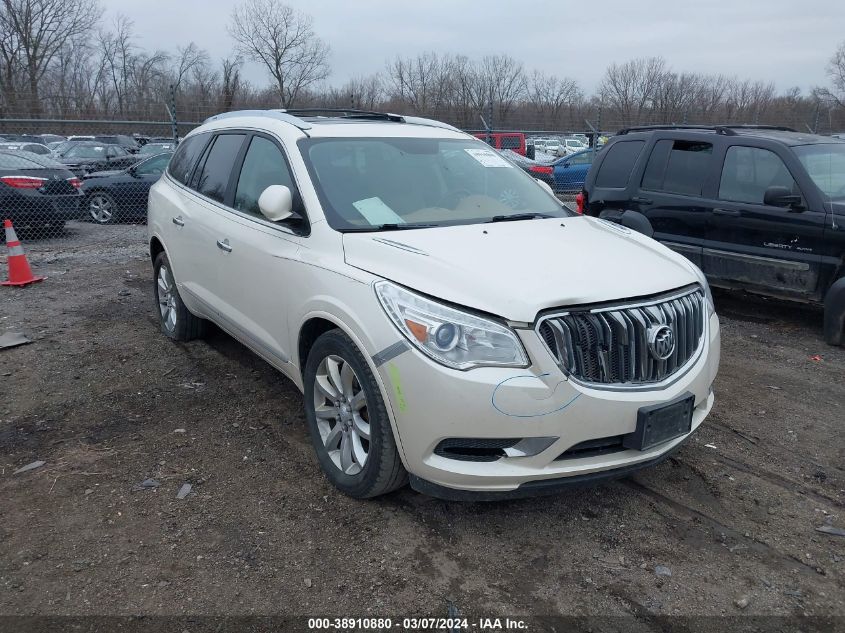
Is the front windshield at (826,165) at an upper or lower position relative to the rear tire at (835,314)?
upper

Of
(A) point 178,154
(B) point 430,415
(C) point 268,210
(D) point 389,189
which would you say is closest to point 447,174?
(D) point 389,189

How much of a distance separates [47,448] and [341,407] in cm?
197

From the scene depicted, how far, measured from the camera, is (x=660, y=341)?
288 centimetres

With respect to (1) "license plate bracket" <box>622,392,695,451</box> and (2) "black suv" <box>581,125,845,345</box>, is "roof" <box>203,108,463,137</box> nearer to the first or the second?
(1) "license plate bracket" <box>622,392,695,451</box>

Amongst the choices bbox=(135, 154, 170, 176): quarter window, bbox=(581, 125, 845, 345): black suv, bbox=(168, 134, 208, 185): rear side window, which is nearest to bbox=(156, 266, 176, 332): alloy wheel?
bbox=(168, 134, 208, 185): rear side window

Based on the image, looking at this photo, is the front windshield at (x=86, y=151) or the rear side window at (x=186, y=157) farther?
the front windshield at (x=86, y=151)

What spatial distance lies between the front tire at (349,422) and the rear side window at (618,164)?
5.25m

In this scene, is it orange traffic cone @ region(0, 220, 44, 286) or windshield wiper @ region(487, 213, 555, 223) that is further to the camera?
orange traffic cone @ region(0, 220, 44, 286)

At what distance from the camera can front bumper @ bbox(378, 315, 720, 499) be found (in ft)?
8.66

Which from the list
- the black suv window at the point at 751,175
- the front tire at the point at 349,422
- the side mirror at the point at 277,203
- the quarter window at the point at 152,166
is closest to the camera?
the front tire at the point at 349,422

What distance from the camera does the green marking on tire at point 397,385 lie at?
276cm

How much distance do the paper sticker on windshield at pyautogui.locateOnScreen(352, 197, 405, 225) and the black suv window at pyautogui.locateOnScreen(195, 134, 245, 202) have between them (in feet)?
4.49

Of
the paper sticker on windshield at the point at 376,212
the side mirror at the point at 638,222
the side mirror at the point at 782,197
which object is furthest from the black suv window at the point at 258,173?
the side mirror at the point at 782,197

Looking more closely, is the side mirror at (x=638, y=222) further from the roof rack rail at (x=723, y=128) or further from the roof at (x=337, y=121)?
the roof at (x=337, y=121)
